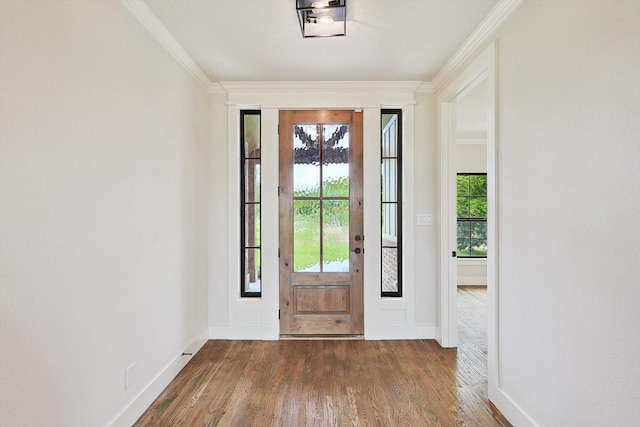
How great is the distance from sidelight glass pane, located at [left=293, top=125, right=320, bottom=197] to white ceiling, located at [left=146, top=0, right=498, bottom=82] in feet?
1.71

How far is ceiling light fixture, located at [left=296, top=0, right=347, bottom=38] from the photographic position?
71.6 inches

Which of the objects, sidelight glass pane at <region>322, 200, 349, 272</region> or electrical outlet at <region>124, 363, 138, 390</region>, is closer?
electrical outlet at <region>124, 363, 138, 390</region>

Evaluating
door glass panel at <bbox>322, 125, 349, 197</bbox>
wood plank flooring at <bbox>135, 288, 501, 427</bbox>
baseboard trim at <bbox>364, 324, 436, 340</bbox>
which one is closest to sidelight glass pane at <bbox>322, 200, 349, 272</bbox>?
door glass panel at <bbox>322, 125, 349, 197</bbox>

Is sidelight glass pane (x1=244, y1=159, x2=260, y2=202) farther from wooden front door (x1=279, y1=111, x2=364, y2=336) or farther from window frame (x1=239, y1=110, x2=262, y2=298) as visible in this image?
wooden front door (x1=279, y1=111, x2=364, y2=336)

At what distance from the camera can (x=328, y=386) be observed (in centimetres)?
230

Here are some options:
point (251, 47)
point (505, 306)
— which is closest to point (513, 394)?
point (505, 306)

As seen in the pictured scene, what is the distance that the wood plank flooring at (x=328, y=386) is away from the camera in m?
1.94

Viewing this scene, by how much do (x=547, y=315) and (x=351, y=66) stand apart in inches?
92.5

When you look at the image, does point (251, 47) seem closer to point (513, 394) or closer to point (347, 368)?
point (347, 368)

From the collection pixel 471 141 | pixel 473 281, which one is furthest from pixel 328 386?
pixel 471 141

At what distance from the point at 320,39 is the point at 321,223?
1686mm

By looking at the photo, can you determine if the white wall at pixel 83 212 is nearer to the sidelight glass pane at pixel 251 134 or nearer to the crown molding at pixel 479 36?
the sidelight glass pane at pixel 251 134

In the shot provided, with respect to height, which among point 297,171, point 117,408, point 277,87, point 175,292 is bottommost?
point 117,408

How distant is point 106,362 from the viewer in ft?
5.40
